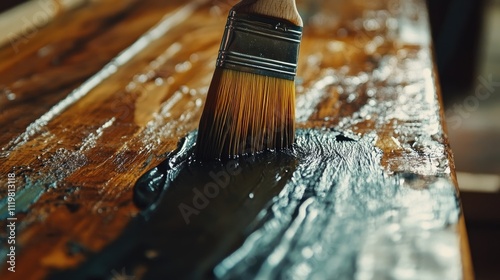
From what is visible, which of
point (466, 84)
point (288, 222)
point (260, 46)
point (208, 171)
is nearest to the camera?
point (288, 222)

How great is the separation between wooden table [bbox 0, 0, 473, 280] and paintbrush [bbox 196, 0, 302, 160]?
6 centimetres

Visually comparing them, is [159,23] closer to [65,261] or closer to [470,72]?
[65,261]

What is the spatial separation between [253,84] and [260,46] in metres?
0.10

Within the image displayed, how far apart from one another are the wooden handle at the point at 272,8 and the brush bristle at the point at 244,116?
0.16 m

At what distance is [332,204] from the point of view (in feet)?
4.31

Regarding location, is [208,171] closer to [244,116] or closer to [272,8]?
[244,116]

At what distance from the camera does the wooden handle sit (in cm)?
157

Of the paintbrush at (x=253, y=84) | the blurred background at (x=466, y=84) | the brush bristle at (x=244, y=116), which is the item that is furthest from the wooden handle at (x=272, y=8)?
the blurred background at (x=466, y=84)

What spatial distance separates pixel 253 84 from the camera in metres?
1.62

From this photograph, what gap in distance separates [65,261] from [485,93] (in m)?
5.07

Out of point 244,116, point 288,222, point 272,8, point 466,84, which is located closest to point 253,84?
point 244,116

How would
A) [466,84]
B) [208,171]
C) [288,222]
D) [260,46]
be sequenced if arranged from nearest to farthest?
[288,222], [208,171], [260,46], [466,84]

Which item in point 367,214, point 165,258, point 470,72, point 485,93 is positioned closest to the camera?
point 165,258

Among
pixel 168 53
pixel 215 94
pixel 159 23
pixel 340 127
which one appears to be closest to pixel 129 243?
pixel 215 94
